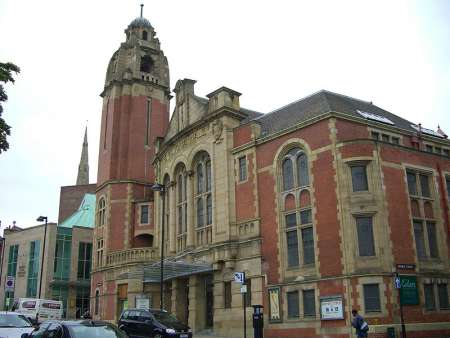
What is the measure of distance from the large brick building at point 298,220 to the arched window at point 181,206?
3.3 inches

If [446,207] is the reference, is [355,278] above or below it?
below

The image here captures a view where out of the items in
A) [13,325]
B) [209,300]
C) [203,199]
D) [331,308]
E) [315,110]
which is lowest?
[13,325]

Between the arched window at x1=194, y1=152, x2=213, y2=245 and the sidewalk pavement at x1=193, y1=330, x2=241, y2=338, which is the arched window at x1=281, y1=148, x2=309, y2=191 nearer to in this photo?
the arched window at x1=194, y1=152, x2=213, y2=245

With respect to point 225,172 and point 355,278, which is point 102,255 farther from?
point 355,278

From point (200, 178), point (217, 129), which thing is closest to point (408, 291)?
point (217, 129)

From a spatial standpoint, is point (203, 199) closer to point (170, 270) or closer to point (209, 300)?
point (170, 270)

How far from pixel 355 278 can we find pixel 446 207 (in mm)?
8833

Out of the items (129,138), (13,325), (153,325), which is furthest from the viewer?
(129,138)

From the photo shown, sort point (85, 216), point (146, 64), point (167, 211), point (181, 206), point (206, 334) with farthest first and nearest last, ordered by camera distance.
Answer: point (85, 216), point (146, 64), point (167, 211), point (181, 206), point (206, 334)

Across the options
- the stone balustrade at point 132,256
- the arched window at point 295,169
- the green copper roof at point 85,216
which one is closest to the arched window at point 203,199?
the arched window at point 295,169

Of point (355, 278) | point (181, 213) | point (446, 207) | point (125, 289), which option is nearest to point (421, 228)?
point (446, 207)

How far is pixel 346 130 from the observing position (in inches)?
1142

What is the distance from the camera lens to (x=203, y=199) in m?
36.8

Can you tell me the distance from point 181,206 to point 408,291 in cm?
1910
